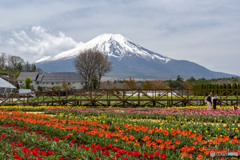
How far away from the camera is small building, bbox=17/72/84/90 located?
267 feet

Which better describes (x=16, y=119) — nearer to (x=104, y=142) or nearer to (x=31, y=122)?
(x=31, y=122)

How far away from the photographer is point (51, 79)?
276ft

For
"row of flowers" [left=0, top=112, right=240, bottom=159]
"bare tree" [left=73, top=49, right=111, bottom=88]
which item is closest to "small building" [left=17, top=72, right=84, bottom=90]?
"bare tree" [left=73, top=49, right=111, bottom=88]

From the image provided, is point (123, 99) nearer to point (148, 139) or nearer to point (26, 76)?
point (148, 139)

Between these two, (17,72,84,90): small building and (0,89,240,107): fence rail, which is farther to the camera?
(17,72,84,90): small building

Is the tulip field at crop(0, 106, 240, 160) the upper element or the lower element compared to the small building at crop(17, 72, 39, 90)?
lower

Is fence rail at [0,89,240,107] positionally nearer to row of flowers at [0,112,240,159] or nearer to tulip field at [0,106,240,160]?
tulip field at [0,106,240,160]

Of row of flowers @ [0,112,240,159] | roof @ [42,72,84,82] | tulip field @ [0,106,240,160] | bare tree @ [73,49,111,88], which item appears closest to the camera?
tulip field @ [0,106,240,160]

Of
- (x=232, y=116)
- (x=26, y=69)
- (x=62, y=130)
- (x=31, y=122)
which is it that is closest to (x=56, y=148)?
(x=62, y=130)

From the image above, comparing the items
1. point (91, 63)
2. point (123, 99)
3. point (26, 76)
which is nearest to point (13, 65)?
point (26, 76)

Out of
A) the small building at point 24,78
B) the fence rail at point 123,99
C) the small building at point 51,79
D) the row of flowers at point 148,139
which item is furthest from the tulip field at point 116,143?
the small building at point 24,78

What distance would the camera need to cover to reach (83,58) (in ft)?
206

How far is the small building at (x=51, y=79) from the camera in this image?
8150 cm

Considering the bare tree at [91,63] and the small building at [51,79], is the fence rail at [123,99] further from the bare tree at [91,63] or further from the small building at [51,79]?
the small building at [51,79]
